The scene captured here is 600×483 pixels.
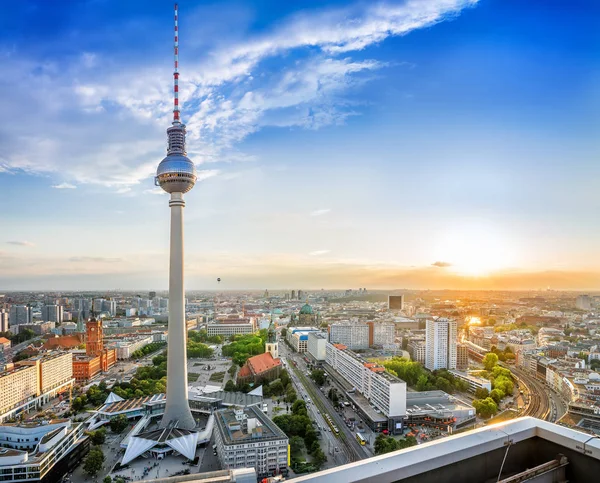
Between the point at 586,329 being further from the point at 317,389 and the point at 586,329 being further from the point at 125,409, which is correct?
the point at 125,409

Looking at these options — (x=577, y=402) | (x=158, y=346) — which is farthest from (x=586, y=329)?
(x=158, y=346)

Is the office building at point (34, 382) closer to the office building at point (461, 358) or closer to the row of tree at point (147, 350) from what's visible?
the row of tree at point (147, 350)

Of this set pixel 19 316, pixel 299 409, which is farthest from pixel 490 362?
pixel 19 316

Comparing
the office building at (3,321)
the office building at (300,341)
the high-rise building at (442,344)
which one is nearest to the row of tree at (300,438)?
the high-rise building at (442,344)

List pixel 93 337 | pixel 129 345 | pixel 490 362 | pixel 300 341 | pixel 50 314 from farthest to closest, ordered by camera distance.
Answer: pixel 50 314
pixel 300 341
pixel 129 345
pixel 93 337
pixel 490 362

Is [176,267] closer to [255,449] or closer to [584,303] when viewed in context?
[255,449]
